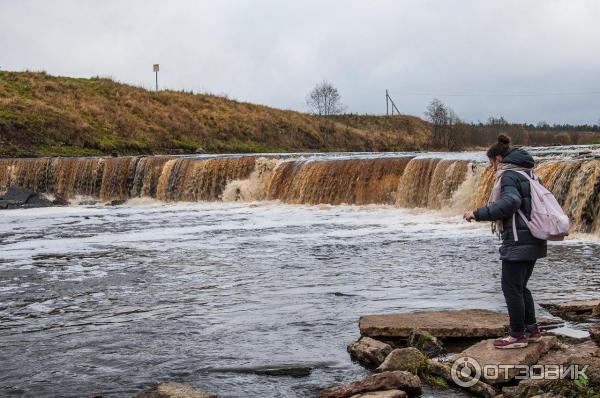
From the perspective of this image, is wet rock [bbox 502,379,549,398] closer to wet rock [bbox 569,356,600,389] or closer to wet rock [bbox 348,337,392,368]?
wet rock [bbox 569,356,600,389]

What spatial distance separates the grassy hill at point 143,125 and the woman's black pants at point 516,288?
1561 inches

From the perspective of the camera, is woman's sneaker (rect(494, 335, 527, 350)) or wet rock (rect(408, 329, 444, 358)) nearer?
woman's sneaker (rect(494, 335, 527, 350))

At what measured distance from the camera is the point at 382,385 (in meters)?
5.51

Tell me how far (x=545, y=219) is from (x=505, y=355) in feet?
3.98

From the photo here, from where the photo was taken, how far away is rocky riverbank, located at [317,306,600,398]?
531 centimetres

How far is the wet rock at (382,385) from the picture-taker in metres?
5.50

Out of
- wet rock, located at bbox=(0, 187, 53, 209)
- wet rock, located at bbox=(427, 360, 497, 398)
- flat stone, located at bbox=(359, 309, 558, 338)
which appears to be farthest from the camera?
wet rock, located at bbox=(0, 187, 53, 209)

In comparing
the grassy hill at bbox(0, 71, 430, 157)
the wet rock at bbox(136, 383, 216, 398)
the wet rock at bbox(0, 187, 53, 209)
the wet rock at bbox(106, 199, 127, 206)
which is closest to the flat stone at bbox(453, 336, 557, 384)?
the wet rock at bbox(136, 383, 216, 398)

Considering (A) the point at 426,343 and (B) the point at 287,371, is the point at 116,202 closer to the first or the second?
(B) the point at 287,371

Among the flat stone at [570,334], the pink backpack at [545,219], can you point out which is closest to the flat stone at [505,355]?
the flat stone at [570,334]

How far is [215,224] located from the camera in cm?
2025

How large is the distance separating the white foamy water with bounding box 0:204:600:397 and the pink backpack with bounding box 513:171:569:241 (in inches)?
62.0

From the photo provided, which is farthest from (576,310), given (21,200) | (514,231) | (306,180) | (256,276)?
(21,200)

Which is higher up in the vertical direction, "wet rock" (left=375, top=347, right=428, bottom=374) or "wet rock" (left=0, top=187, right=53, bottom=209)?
"wet rock" (left=0, top=187, right=53, bottom=209)
